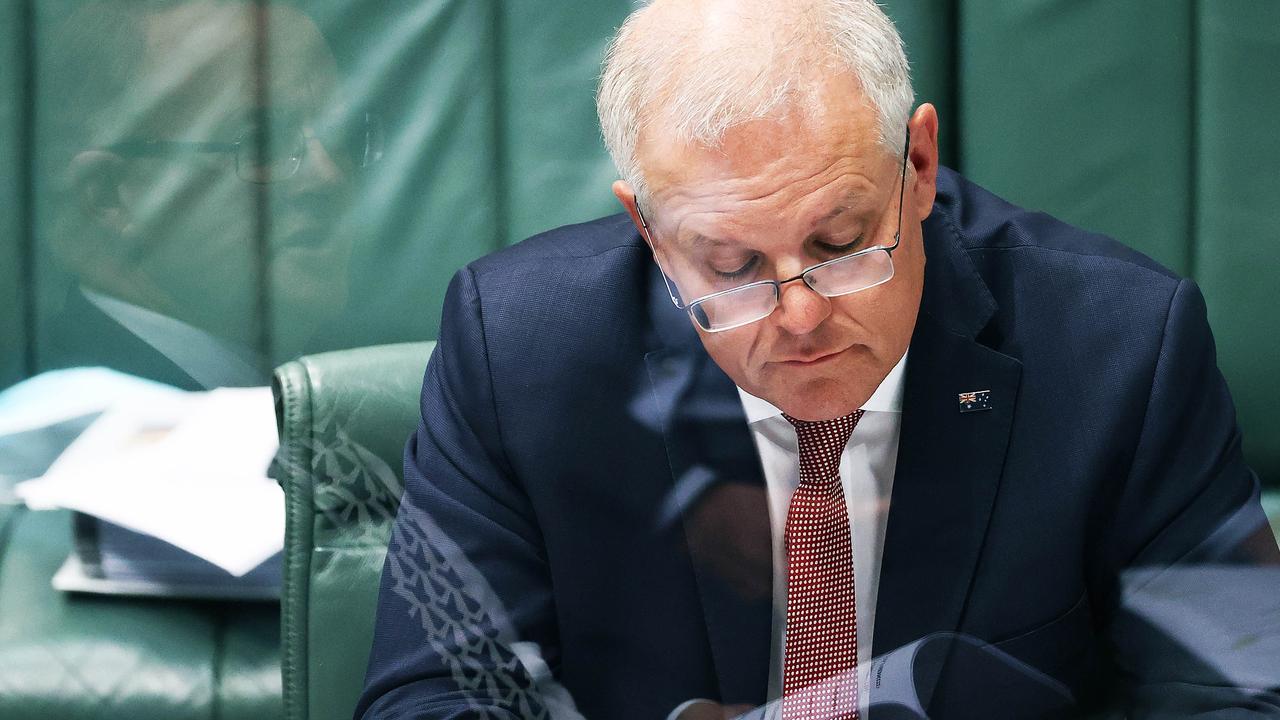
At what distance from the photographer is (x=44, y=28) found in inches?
37.2

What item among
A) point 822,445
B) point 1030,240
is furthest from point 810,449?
point 1030,240

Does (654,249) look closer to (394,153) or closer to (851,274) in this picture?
(851,274)

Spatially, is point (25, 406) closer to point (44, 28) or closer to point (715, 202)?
point (44, 28)

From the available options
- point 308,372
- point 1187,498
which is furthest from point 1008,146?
point 308,372

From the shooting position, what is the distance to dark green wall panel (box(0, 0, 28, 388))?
92 cm

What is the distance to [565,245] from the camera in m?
1.03

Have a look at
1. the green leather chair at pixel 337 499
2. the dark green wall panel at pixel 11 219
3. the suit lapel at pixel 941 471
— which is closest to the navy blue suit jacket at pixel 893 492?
the suit lapel at pixel 941 471

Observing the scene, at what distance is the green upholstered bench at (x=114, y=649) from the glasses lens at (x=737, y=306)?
0.53m

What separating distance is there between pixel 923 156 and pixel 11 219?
0.70 meters

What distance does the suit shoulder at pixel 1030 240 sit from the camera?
0.95 meters

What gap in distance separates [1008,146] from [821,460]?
1.72 ft

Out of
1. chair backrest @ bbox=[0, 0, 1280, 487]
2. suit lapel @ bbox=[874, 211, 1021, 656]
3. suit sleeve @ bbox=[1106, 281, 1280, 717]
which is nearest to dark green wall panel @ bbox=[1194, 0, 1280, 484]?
chair backrest @ bbox=[0, 0, 1280, 487]

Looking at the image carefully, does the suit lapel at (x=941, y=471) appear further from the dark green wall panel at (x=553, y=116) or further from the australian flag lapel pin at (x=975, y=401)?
the dark green wall panel at (x=553, y=116)

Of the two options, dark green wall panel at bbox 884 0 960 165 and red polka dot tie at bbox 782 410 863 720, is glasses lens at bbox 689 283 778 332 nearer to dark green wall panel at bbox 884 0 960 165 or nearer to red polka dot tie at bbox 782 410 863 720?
red polka dot tie at bbox 782 410 863 720
